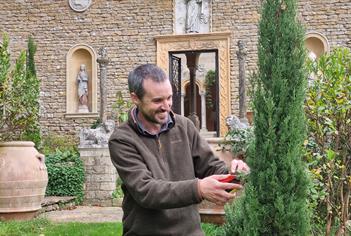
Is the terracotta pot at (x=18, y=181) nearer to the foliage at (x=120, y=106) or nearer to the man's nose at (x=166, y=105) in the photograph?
the man's nose at (x=166, y=105)

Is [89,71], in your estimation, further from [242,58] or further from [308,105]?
[308,105]

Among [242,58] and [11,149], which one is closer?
[11,149]

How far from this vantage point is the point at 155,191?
191 centimetres

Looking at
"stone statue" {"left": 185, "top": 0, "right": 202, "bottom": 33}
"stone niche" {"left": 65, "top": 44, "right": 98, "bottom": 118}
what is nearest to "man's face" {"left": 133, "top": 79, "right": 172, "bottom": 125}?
"stone statue" {"left": 185, "top": 0, "right": 202, "bottom": 33}

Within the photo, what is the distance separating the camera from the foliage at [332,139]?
153 inches

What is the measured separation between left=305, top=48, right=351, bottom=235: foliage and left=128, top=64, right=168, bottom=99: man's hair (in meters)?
2.03

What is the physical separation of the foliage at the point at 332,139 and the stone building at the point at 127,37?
957cm

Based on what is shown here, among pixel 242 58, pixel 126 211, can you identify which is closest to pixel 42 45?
pixel 242 58

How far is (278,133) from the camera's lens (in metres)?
2.23

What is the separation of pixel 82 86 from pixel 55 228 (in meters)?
9.39

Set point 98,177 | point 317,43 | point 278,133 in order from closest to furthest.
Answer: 1. point 278,133
2. point 98,177
3. point 317,43

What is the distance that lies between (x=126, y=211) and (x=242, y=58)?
9875mm

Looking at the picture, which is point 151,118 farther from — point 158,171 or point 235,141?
point 235,141

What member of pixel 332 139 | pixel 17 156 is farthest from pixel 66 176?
pixel 332 139
